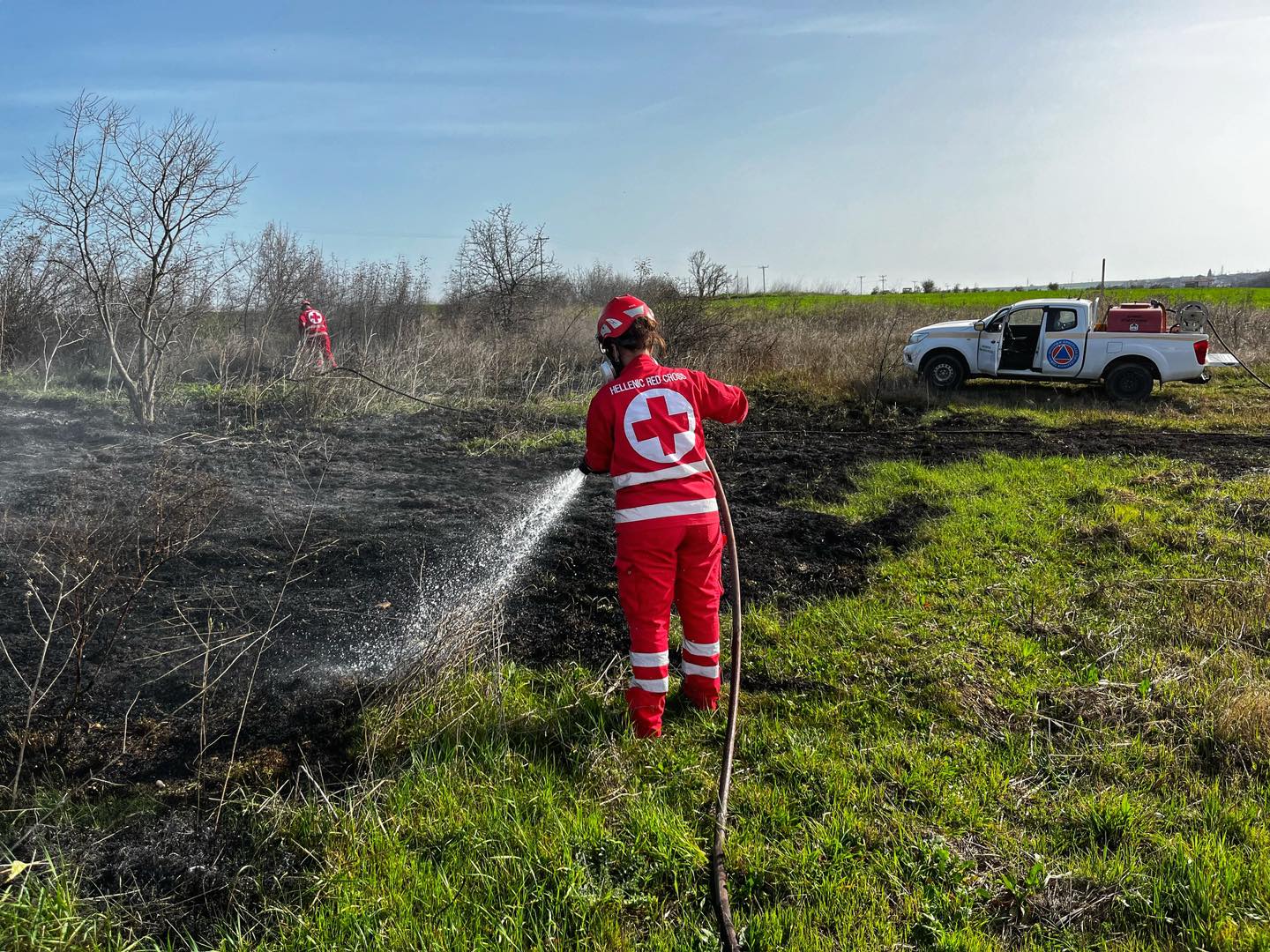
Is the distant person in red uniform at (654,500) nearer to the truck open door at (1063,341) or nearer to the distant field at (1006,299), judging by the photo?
the truck open door at (1063,341)

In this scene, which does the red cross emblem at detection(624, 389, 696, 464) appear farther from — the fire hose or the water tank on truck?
the water tank on truck

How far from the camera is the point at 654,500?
11.2ft

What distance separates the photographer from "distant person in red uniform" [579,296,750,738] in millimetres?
3404

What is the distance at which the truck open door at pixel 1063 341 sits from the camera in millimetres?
13805

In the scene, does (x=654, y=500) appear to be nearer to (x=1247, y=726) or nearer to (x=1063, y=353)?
(x=1247, y=726)

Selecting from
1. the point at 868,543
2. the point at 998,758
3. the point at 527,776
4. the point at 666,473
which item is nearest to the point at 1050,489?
the point at 868,543

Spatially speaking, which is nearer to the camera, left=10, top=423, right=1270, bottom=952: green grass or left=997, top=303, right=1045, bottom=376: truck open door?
left=10, top=423, right=1270, bottom=952: green grass

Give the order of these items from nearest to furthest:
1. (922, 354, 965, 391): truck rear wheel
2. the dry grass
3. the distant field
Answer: the dry grass → (922, 354, 965, 391): truck rear wheel → the distant field

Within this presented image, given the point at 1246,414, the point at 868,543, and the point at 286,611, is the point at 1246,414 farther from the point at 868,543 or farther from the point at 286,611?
the point at 286,611

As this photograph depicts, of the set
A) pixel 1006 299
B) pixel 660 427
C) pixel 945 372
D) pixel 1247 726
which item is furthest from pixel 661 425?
pixel 1006 299

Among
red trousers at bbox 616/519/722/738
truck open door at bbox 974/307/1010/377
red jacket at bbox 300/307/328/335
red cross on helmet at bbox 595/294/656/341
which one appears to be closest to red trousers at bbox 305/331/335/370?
red jacket at bbox 300/307/328/335

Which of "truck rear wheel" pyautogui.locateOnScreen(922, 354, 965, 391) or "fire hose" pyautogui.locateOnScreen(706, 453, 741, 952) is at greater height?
"truck rear wheel" pyautogui.locateOnScreen(922, 354, 965, 391)

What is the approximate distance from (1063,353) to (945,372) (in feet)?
6.35

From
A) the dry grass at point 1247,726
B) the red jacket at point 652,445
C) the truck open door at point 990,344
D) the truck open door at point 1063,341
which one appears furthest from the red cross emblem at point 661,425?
the truck open door at point 1063,341
